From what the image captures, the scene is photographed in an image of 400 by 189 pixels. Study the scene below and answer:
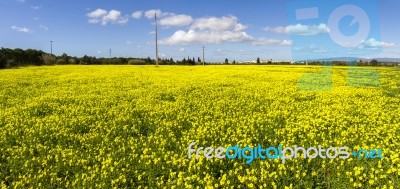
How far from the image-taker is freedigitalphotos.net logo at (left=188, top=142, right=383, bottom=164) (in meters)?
7.53

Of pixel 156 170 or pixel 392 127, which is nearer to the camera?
pixel 156 170

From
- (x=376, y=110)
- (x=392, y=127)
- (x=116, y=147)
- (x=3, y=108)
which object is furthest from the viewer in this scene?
(x=3, y=108)

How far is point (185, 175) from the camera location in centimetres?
693

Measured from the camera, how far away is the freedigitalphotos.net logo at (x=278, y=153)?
24.7 ft

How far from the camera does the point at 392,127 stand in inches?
403

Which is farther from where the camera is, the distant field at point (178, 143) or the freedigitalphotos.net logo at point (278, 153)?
the freedigitalphotos.net logo at point (278, 153)

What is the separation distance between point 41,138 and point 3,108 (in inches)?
262

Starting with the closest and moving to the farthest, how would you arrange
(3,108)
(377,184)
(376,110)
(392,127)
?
(377,184) → (392,127) → (376,110) → (3,108)

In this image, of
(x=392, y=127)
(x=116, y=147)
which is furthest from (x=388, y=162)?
(x=116, y=147)

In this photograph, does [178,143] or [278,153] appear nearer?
[278,153]

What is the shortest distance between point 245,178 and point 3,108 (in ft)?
43.1

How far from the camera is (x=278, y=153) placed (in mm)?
7953

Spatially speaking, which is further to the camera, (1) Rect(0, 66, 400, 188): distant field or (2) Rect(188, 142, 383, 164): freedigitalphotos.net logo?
(2) Rect(188, 142, 383, 164): freedigitalphotos.net logo

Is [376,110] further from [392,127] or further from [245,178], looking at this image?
[245,178]
